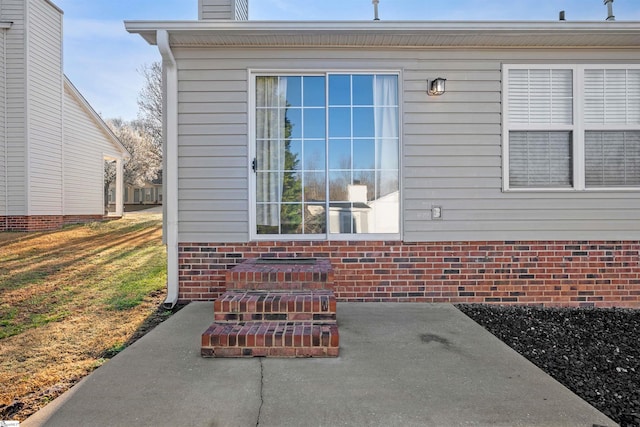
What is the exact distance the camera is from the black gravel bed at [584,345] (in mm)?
2018

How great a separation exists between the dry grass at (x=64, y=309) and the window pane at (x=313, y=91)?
9.06 feet

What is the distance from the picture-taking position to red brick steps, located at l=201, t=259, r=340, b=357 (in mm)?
2383

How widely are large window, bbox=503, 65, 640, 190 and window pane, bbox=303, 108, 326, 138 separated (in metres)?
2.05

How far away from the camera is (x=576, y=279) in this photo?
375cm

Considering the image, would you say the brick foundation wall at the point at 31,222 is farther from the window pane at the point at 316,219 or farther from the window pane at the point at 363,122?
the window pane at the point at 363,122

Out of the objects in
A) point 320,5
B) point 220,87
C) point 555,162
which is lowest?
point 555,162

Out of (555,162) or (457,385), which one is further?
(555,162)

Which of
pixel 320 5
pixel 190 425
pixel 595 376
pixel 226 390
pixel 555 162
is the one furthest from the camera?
pixel 320 5

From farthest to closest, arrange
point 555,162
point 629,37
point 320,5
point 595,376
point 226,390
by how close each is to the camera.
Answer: point 320,5 < point 555,162 < point 629,37 < point 595,376 < point 226,390

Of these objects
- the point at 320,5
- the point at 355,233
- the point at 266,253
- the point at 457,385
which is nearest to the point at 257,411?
the point at 457,385

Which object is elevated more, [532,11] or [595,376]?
[532,11]

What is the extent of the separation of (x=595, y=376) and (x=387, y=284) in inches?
73.7

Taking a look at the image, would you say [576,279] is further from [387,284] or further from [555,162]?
[387,284]

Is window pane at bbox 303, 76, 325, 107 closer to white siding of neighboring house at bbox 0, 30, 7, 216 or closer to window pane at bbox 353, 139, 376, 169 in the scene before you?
window pane at bbox 353, 139, 376, 169
